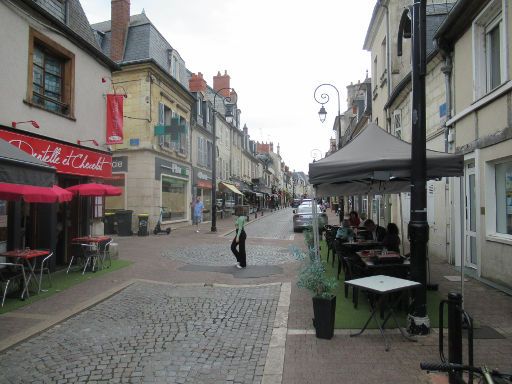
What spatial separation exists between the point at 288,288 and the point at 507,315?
11.5 feet

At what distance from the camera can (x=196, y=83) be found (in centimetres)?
2691

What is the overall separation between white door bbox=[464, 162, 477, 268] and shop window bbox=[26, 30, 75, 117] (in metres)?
9.15

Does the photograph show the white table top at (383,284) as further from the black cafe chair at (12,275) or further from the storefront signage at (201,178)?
the storefront signage at (201,178)

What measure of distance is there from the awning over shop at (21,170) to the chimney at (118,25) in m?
15.6

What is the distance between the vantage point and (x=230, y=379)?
3846 millimetres

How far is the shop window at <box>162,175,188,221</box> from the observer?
20.8 metres

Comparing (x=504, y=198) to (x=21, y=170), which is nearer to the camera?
(x=21, y=170)

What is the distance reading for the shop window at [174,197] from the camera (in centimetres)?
2078

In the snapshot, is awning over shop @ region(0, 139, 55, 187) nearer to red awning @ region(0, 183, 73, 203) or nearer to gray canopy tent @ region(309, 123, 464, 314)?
red awning @ region(0, 183, 73, 203)

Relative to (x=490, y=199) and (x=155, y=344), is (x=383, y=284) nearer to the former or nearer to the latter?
(x=155, y=344)

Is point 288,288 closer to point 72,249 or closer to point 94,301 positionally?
point 94,301

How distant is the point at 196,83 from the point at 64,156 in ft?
61.6

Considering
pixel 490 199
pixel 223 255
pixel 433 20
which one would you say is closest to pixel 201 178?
pixel 223 255

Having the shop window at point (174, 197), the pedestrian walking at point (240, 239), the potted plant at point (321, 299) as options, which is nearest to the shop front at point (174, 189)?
the shop window at point (174, 197)
